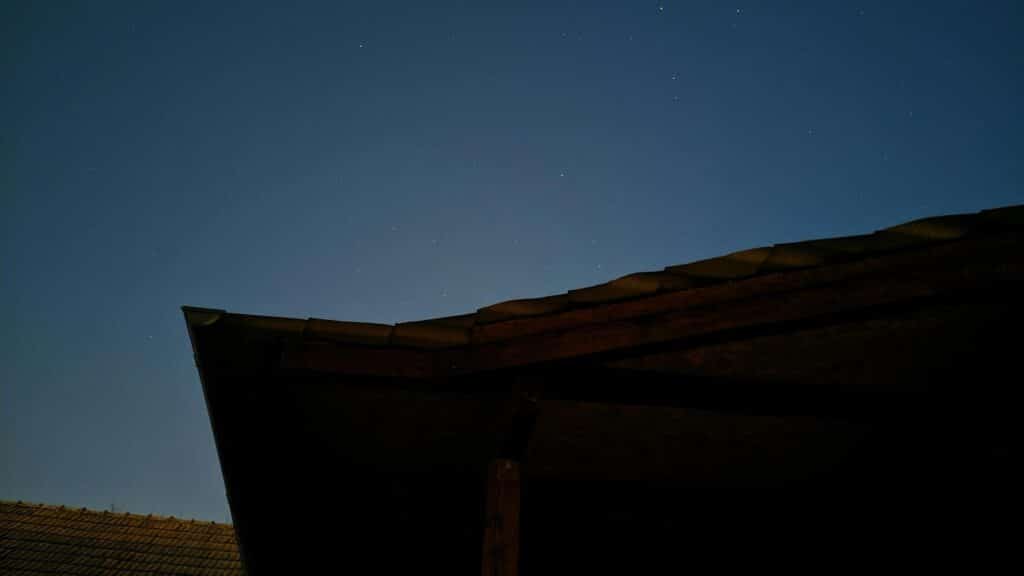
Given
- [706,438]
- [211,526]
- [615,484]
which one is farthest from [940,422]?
[211,526]

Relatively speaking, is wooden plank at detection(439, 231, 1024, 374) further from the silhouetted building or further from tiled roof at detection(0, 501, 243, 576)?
tiled roof at detection(0, 501, 243, 576)

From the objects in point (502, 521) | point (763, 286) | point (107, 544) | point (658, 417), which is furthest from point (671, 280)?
point (107, 544)

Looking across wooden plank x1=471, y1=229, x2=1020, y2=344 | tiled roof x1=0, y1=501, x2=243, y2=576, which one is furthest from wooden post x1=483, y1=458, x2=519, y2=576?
tiled roof x1=0, y1=501, x2=243, y2=576

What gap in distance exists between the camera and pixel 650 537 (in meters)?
4.68

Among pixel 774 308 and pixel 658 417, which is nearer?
pixel 774 308

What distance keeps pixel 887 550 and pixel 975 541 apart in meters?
0.54

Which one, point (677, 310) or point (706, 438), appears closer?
point (677, 310)

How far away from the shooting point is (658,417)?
374 cm

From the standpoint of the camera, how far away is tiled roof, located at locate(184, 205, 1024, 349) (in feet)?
8.77

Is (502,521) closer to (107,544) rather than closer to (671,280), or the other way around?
(671,280)

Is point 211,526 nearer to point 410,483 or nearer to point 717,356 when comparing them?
point 410,483

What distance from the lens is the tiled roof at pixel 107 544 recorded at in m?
8.73

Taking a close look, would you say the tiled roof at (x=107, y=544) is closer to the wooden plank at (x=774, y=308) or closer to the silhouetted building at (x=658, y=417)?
the silhouetted building at (x=658, y=417)

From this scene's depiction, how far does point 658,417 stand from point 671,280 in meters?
1.21
